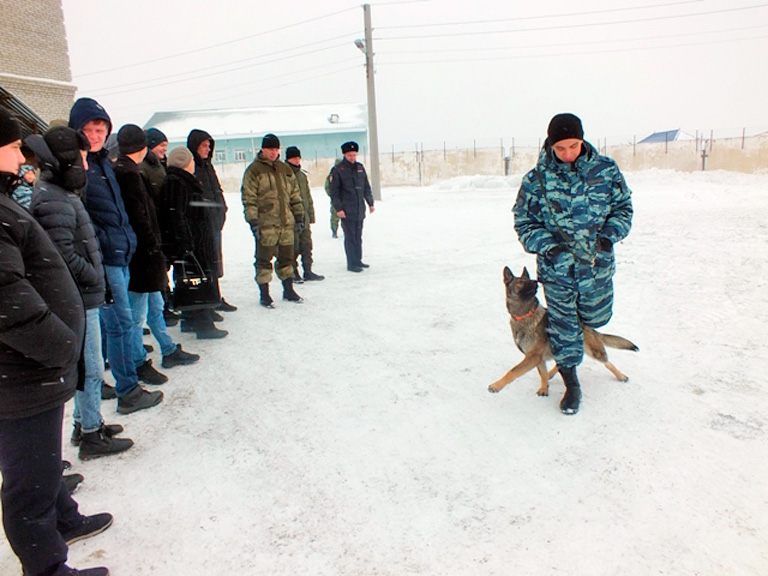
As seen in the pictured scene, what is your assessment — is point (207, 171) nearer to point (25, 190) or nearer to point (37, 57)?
point (25, 190)

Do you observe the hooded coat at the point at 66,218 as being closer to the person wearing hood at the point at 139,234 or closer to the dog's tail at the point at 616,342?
the person wearing hood at the point at 139,234

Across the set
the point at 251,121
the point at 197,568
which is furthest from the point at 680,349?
the point at 251,121

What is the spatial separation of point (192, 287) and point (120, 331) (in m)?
1.38

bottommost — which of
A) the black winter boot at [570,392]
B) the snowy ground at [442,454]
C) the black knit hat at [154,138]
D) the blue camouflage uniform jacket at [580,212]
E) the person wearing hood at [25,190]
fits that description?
the snowy ground at [442,454]

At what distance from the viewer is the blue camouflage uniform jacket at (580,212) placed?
295cm

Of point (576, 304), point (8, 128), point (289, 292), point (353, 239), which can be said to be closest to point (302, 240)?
point (353, 239)

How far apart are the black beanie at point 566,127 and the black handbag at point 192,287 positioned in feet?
11.2

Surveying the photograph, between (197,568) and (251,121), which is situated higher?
(251,121)

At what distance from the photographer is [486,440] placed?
2898 mm

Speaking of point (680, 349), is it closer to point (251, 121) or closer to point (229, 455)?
point (229, 455)

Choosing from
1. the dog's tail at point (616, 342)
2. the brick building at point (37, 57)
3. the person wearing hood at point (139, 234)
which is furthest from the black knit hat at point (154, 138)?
the brick building at point (37, 57)

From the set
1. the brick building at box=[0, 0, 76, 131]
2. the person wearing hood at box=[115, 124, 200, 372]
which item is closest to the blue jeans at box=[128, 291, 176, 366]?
the person wearing hood at box=[115, 124, 200, 372]

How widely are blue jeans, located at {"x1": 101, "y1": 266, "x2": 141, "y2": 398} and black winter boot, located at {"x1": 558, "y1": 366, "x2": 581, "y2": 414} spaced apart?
9.97 ft

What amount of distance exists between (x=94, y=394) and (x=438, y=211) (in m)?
12.1
